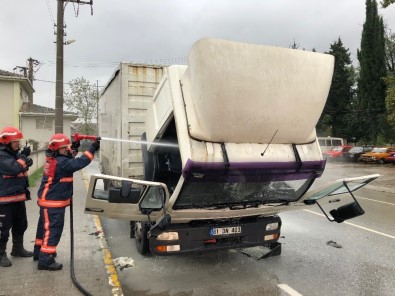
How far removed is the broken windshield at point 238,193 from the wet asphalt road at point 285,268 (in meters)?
1.02

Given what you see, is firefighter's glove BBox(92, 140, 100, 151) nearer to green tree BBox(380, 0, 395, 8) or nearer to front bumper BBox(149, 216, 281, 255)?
front bumper BBox(149, 216, 281, 255)

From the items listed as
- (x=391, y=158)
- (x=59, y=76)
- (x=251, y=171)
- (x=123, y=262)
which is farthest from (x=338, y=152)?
(x=251, y=171)

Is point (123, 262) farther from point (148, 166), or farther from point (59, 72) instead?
point (59, 72)

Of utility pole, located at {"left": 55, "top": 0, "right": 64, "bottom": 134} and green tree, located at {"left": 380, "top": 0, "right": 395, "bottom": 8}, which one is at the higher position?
green tree, located at {"left": 380, "top": 0, "right": 395, "bottom": 8}

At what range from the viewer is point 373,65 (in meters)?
37.6

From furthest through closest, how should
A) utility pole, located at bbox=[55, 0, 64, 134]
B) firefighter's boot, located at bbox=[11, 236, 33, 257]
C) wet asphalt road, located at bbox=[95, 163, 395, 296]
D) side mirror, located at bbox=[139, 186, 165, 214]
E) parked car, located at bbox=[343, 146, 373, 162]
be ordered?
parked car, located at bbox=[343, 146, 373, 162], utility pole, located at bbox=[55, 0, 64, 134], firefighter's boot, located at bbox=[11, 236, 33, 257], wet asphalt road, located at bbox=[95, 163, 395, 296], side mirror, located at bbox=[139, 186, 165, 214]

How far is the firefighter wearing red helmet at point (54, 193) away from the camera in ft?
15.8

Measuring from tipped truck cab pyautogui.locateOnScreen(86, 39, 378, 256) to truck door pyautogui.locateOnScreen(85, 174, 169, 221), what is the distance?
0.01m

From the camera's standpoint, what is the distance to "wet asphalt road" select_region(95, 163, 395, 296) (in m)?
4.68

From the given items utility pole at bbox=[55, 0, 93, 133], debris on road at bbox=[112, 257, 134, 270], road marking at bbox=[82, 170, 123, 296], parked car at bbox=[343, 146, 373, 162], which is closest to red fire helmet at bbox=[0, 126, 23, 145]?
road marking at bbox=[82, 170, 123, 296]

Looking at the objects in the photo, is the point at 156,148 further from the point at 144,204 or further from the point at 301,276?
the point at 301,276

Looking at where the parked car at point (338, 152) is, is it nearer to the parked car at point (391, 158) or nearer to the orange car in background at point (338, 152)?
the orange car in background at point (338, 152)

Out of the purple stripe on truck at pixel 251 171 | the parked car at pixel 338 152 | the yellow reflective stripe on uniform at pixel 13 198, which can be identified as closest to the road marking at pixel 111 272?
the yellow reflective stripe on uniform at pixel 13 198

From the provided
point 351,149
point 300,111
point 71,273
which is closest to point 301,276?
point 300,111
